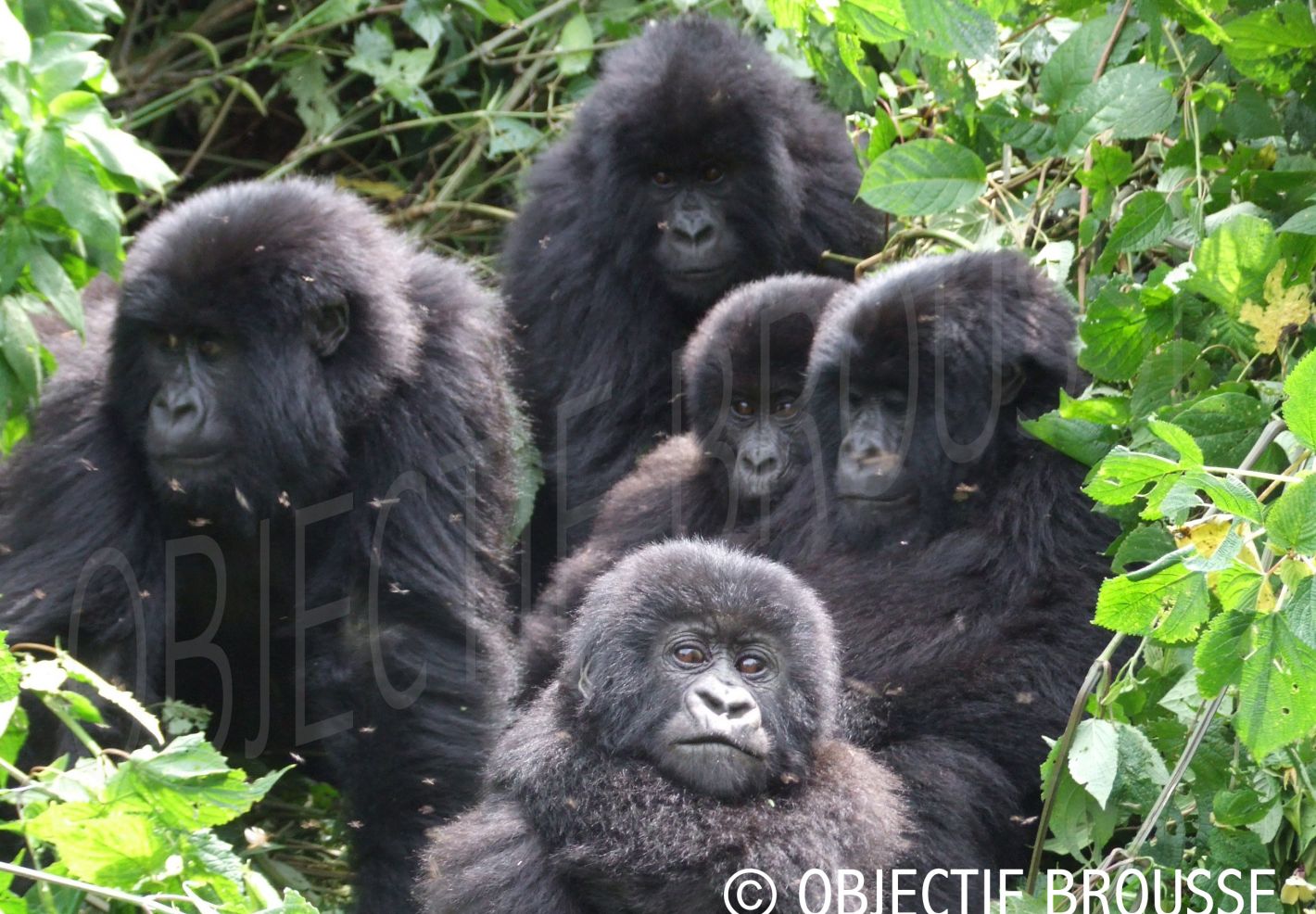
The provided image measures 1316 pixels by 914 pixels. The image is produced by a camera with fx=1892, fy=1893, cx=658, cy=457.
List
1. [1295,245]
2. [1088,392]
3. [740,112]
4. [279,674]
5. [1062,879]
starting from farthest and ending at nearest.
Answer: [740,112]
[279,674]
[1088,392]
[1295,245]
[1062,879]

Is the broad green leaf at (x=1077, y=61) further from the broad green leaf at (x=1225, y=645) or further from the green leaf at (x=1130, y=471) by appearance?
the broad green leaf at (x=1225, y=645)

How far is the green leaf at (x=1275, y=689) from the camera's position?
2.83m

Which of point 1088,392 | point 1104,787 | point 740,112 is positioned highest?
point 740,112

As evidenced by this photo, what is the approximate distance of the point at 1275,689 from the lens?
9.50ft

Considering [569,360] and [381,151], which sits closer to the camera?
[569,360]

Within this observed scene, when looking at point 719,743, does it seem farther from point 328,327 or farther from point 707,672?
point 328,327

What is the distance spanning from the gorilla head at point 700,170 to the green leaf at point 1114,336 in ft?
6.07

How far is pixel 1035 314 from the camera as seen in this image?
4.52 metres

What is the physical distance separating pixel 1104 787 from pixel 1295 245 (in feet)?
4.03

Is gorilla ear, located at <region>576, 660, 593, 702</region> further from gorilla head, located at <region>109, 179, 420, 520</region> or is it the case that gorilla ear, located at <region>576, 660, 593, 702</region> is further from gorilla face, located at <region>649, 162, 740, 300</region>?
gorilla face, located at <region>649, 162, 740, 300</region>

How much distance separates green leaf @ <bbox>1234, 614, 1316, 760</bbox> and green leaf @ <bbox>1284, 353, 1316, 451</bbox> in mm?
278

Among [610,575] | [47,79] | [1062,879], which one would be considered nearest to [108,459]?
[47,79]

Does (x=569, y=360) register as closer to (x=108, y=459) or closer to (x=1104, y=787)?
(x=108, y=459)

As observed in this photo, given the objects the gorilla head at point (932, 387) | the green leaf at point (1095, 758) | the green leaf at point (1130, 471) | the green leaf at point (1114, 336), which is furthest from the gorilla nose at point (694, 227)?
the green leaf at point (1130, 471)
